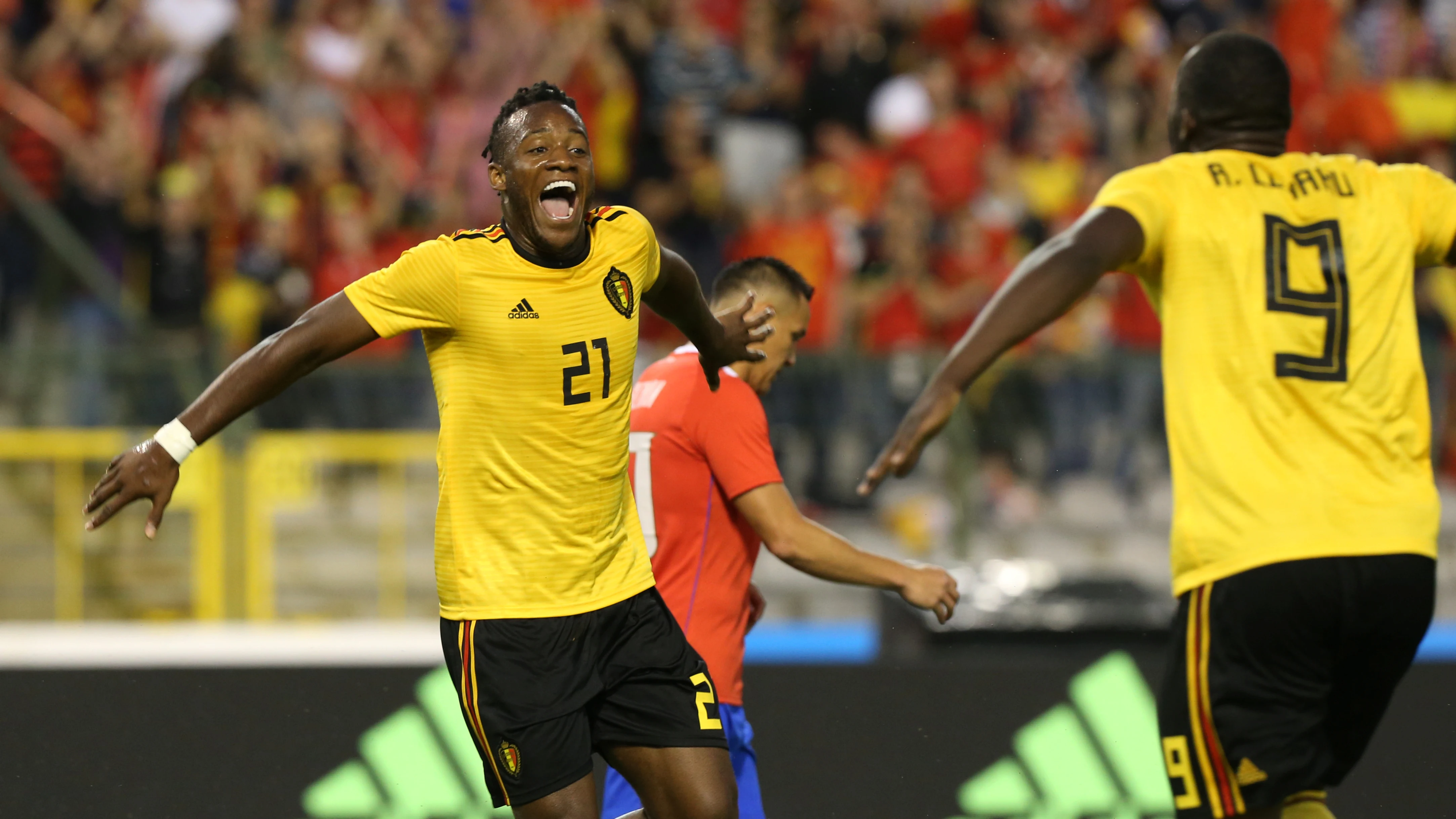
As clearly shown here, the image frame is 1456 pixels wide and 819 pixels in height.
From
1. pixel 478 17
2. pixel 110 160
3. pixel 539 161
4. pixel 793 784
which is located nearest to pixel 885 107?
pixel 478 17

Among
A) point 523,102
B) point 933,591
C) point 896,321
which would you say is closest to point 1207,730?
point 933,591

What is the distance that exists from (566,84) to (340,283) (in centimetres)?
252

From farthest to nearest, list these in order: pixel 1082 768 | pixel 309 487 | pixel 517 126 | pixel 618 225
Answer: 1. pixel 309 487
2. pixel 1082 768
3. pixel 618 225
4. pixel 517 126

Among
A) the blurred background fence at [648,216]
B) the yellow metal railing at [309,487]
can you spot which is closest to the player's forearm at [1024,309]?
the blurred background fence at [648,216]

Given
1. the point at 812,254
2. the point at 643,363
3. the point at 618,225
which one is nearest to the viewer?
the point at 618,225

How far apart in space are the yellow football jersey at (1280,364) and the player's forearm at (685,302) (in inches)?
48.0

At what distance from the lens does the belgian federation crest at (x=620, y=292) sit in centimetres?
398

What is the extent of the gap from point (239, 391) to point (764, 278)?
1.68 metres

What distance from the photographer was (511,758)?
3846 millimetres

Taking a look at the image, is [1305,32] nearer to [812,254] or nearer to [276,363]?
[812,254]

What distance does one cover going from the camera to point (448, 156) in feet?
35.5

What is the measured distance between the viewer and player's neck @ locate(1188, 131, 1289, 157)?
3.59 metres

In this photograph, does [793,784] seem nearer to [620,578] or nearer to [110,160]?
[620,578]

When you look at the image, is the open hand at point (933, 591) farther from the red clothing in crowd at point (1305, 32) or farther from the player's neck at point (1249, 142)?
the red clothing in crowd at point (1305, 32)
